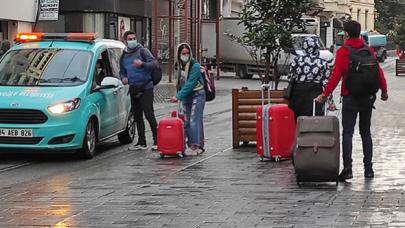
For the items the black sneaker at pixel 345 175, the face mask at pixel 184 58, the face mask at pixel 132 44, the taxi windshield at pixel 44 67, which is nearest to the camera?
the black sneaker at pixel 345 175

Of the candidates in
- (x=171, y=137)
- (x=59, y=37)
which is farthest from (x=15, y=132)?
(x=59, y=37)

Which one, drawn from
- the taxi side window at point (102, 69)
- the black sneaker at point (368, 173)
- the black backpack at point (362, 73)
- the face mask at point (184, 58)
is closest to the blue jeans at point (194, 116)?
the face mask at point (184, 58)

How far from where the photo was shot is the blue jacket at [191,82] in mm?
13094

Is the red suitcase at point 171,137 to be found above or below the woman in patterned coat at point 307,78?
below

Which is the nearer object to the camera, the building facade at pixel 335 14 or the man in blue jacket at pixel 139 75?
the man in blue jacket at pixel 139 75

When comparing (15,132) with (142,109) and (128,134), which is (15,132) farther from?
(128,134)

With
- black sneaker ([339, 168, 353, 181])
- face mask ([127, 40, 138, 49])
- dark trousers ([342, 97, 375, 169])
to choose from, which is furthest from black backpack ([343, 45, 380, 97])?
face mask ([127, 40, 138, 49])

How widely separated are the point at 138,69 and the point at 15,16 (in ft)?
45.6

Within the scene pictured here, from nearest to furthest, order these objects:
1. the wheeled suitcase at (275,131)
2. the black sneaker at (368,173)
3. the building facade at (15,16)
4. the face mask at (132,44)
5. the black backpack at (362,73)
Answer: the black backpack at (362,73) < the black sneaker at (368,173) < the wheeled suitcase at (275,131) < the face mask at (132,44) < the building facade at (15,16)

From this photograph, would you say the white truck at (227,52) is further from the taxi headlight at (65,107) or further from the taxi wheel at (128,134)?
the taxi headlight at (65,107)

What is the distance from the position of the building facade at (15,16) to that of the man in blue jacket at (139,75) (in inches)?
502

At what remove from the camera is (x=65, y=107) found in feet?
41.8

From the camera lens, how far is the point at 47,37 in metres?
14.6

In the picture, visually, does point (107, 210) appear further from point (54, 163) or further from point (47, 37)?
point (47, 37)
